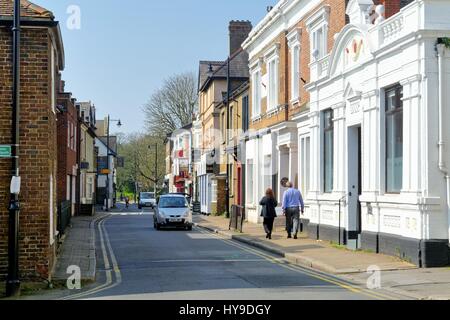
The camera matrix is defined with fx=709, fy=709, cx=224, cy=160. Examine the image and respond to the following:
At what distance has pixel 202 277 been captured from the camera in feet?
49.1

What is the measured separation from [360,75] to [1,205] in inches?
407

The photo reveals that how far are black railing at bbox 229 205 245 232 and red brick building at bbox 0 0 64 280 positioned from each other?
15091mm

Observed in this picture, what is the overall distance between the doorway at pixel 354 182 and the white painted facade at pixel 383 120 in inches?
1.2

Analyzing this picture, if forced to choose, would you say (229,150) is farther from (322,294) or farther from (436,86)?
(322,294)

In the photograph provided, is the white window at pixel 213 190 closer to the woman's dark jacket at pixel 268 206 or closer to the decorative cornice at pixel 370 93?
the woman's dark jacket at pixel 268 206

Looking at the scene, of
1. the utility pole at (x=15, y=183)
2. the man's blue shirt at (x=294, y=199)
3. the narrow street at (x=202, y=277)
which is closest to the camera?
the narrow street at (x=202, y=277)

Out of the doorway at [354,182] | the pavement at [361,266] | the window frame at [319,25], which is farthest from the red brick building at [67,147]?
the doorway at [354,182]

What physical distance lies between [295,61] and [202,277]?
15.8m

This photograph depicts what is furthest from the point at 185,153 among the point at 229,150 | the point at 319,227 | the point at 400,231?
the point at 400,231

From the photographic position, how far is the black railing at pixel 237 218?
2906cm

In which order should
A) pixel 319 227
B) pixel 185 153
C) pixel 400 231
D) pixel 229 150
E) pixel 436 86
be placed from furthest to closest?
pixel 185 153, pixel 229 150, pixel 319 227, pixel 400 231, pixel 436 86

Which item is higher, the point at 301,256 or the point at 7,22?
the point at 7,22

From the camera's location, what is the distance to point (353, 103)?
66.4 ft

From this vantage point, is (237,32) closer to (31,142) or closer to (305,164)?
(305,164)
